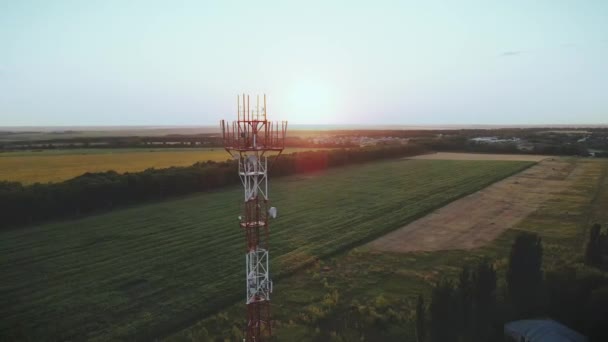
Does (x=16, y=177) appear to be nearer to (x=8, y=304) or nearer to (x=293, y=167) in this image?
(x=293, y=167)

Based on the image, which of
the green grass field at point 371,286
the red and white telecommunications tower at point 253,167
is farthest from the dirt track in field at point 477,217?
the red and white telecommunications tower at point 253,167

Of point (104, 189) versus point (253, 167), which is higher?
point (253, 167)

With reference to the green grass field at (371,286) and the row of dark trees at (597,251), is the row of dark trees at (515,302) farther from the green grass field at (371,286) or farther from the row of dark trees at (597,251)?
the row of dark trees at (597,251)

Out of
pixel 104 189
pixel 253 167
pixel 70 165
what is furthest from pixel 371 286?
pixel 70 165

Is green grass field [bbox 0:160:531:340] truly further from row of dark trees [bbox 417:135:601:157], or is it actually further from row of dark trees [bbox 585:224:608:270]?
row of dark trees [bbox 417:135:601:157]

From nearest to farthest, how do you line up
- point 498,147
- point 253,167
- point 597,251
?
1. point 253,167
2. point 597,251
3. point 498,147

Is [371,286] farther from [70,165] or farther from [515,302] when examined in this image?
[70,165]
